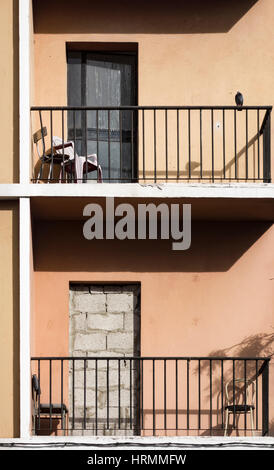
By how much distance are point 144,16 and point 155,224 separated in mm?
2854

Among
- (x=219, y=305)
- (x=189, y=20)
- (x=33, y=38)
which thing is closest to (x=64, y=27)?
(x=33, y=38)

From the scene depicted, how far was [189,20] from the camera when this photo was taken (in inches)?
535

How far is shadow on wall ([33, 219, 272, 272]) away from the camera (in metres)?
13.2

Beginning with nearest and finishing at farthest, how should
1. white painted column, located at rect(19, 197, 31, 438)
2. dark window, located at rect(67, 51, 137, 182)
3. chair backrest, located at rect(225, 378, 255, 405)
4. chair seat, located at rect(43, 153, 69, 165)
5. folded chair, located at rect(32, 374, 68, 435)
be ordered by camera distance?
white painted column, located at rect(19, 197, 31, 438) < folded chair, located at rect(32, 374, 68, 435) < chair seat, located at rect(43, 153, 69, 165) < chair backrest, located at rect(225, 378, 255, 405) < dark window, located at rect(67, 51, 137, 182)

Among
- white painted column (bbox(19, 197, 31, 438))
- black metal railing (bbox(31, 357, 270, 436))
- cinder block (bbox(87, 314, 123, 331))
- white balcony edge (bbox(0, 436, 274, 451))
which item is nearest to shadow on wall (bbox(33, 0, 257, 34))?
white painted column (bbox(19, 197, 31, 438))

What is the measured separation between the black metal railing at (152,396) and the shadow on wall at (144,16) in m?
4.48

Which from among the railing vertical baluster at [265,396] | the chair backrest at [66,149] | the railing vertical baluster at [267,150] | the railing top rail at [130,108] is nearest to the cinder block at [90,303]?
the chair backrest at [66,149]

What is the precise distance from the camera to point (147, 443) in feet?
39.2

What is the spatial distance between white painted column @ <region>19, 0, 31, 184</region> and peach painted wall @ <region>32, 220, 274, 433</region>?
1.42 m

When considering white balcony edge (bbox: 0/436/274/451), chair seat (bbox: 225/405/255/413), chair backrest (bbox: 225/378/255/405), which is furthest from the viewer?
chair backrest (bbox: 225/378/255/405)

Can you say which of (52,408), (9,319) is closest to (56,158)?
(9,319)

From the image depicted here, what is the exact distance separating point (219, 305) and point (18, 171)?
3.26 m

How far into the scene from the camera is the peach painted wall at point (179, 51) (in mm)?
13445

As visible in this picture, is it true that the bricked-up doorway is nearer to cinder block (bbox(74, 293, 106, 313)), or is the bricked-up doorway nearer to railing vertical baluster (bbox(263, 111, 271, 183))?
cinder block (bbox(74, 293, 106, 313))
